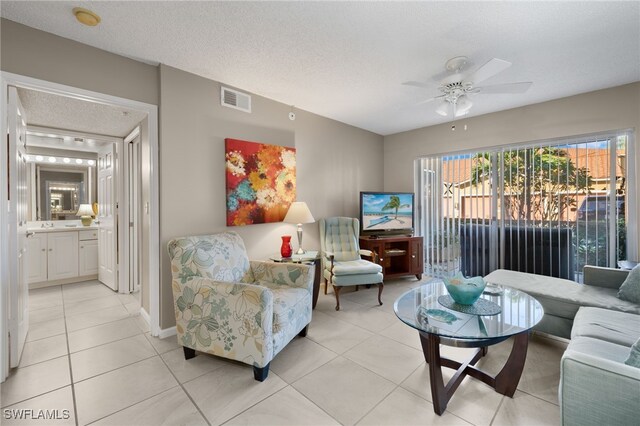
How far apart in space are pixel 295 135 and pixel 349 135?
118 centimetres

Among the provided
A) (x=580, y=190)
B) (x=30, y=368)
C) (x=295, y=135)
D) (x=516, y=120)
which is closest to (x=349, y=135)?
(x=295, y=135)

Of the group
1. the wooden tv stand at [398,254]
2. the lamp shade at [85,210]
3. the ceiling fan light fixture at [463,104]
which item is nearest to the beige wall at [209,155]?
the wooden tv stand at [398,254]

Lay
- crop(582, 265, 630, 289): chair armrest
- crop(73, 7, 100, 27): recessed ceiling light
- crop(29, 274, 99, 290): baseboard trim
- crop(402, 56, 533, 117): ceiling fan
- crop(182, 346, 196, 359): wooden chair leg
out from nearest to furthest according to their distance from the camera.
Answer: crop(73, 7, 100, 27): recessed ceiling light → crop(182, 346, 196, 359): wooden chair leg → crop(402, 56, 533, 117): ceiling fan → crop(582, 265, 630, 289): chair armrest → crop(29, 274, 99, 290): baseboard trim

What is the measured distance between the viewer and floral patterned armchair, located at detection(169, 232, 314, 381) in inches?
74.0

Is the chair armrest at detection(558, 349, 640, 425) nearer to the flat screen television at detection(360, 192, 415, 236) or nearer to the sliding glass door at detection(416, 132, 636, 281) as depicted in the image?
the sliding glass door at detection(416, 132, 636, 281)

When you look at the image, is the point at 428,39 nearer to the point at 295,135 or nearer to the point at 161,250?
the point at 295,135

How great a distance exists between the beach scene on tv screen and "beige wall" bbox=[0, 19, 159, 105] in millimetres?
3024

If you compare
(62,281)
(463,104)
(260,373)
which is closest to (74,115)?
(62,281)

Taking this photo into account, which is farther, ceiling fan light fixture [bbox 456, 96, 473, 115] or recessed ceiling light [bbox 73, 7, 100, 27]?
ceiling fan light fixture [bbox 456, 96, 473, 115]

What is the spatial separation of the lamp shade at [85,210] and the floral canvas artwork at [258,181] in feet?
10.9

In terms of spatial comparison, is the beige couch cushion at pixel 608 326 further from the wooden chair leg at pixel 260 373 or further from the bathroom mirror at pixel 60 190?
the bathroom mirror at pixel 60 190

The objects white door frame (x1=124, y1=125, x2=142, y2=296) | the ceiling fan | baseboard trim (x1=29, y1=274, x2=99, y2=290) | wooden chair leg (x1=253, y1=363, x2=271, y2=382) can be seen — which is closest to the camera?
wooden chair leg (x1=253, y1=363, x2=271, y2=382)

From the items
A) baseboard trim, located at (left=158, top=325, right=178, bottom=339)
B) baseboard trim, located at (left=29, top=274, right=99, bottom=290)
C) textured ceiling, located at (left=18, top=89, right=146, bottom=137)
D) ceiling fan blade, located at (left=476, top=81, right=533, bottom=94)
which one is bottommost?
baseboard trim, located at (left=158, top=325, right=178, bottom=339)

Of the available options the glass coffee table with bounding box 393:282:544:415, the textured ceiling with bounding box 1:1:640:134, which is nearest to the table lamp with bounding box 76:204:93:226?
the textured ceiling with bounding box 1:1:640:134
